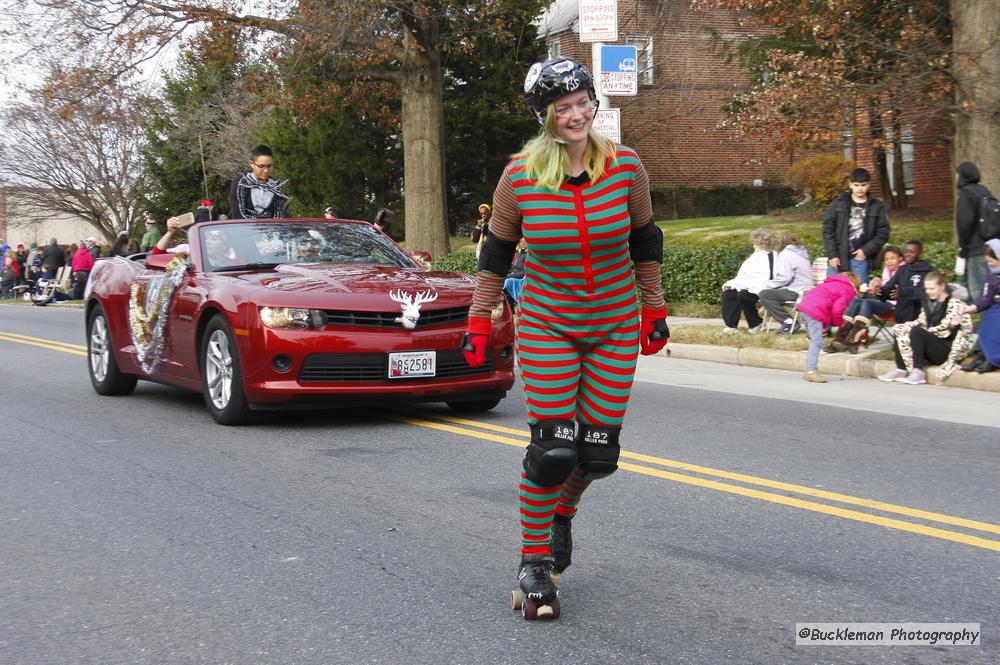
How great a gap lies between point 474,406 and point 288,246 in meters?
1.95

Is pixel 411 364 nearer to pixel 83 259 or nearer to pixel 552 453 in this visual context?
pixel 552 453

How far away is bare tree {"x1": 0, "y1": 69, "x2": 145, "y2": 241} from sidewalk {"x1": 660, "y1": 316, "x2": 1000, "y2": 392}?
119ft

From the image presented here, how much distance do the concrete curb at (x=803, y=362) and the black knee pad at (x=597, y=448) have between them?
7.74m

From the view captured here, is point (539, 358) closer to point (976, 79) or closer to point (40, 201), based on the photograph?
point (976, 79)

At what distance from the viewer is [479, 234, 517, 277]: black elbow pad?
4379 mm

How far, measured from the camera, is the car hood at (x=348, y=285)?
8305mm

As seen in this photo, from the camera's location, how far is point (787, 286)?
14.8m

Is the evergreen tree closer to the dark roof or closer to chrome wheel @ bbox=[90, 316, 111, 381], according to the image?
the dark roof

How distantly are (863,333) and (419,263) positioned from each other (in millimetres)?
5486

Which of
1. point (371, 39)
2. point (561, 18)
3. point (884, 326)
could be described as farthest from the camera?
point (561, 18)

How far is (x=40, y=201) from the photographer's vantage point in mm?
51656

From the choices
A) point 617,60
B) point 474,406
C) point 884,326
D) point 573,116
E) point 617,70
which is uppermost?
point 617,60

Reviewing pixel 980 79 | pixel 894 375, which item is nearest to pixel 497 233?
pixel 894 375

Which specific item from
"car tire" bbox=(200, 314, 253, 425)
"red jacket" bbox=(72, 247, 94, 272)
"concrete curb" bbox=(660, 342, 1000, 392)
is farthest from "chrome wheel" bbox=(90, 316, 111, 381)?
"red jacket" bbox=(72, 247, 94, 272)
